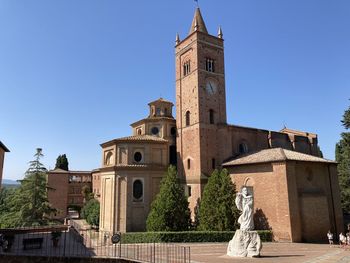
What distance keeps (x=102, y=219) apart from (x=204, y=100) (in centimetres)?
1566

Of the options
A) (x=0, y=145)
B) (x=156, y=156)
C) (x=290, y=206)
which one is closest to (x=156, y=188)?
(x=156, y=156)

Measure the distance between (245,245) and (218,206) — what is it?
8013 millimetres

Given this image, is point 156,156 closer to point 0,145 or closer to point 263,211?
point 263,211

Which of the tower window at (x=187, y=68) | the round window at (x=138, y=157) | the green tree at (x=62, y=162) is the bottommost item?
the round window at (x=138, y=157)

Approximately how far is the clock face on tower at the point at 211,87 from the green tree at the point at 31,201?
20.9 metres

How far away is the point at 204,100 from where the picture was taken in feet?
96.5

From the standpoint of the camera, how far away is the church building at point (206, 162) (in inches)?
906

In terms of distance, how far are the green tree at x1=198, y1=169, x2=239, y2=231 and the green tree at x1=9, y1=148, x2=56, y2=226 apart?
18.2 m

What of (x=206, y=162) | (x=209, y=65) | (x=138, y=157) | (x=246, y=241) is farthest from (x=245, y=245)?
(x=209, y=65)

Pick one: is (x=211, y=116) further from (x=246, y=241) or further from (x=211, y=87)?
(x=246, y=241)

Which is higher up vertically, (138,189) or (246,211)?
(138,189)

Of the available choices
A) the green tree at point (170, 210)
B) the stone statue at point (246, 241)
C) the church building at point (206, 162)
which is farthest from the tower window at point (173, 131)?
the stone statue at point (246, 241)

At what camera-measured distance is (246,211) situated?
16.9m

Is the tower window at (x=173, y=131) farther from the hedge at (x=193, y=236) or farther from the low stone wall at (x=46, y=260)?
the low stone wall at (x=46, y=260)
